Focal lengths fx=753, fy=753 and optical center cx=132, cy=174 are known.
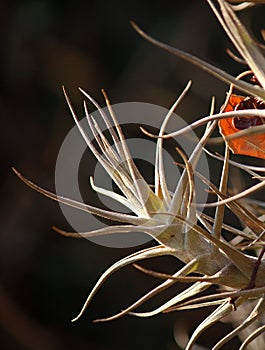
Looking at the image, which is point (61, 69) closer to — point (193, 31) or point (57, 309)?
point (193, 31)

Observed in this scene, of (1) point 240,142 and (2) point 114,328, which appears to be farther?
(2) point 114,328

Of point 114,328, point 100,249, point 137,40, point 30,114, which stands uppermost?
point 137,40

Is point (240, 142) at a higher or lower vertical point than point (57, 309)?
higher

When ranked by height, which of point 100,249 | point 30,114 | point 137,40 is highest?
point 137,40

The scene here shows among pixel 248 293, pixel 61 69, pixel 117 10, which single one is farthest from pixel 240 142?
pixel 117 10

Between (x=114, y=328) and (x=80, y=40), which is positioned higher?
(x=80, y=40)

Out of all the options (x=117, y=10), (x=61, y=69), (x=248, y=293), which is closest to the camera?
(x=248, y=293)

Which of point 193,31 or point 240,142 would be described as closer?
point 240,142

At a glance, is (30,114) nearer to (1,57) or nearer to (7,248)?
(1,57)

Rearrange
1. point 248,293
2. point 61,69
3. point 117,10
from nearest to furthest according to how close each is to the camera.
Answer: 1. point 248,293
2. point 61,69
3. point 117,10
